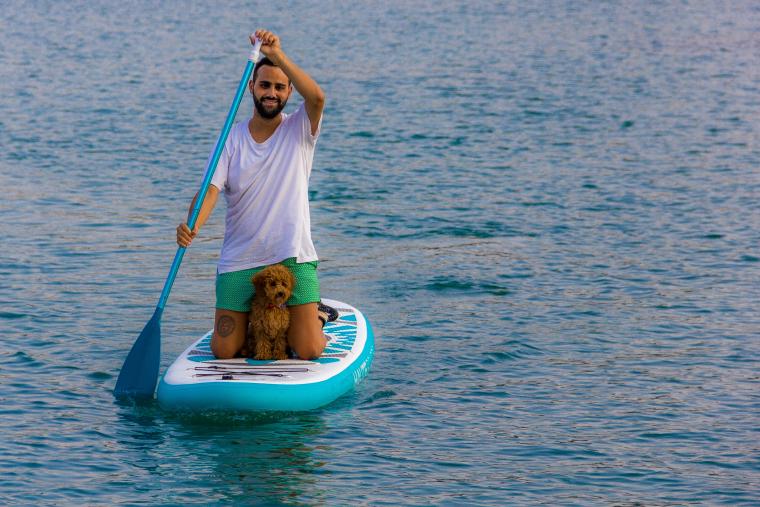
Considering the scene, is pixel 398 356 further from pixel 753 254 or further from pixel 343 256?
pixel 753 254

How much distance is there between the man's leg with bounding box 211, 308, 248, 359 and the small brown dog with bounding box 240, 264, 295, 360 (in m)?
0.07

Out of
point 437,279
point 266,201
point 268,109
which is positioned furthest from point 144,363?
point 437,279

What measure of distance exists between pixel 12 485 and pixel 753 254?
8722 millimetres

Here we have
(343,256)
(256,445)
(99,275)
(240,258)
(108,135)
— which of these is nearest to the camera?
(256,445)

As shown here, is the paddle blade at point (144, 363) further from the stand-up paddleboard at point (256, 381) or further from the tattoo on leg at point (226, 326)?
the tattoo on leg at point (226, 326)

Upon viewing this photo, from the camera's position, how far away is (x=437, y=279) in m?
12.6

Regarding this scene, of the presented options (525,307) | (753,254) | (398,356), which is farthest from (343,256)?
(753,254)

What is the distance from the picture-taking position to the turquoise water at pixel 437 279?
796cm

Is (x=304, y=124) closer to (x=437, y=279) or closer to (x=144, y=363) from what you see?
(x=144, y=363)

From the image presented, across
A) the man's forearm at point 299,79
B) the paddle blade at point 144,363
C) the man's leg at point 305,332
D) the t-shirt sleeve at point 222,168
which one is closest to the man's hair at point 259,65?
the man's forearm at point 299,79

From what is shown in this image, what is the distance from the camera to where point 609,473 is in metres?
7.89

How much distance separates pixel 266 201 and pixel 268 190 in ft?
0.25

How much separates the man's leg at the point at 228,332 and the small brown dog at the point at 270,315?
71 mm

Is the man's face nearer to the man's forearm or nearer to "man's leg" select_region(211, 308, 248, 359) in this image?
the man's forearm
